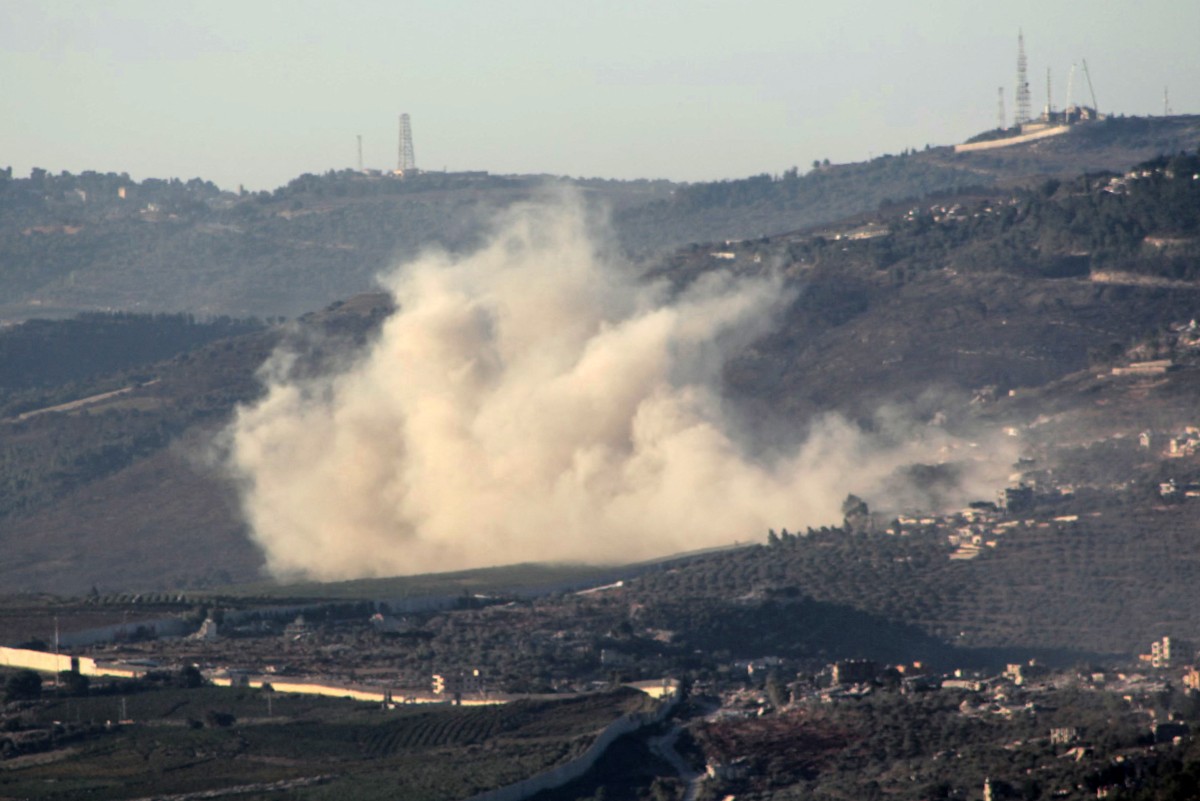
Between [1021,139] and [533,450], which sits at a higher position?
[1021,139]

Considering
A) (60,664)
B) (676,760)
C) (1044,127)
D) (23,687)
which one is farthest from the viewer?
(1044,127)

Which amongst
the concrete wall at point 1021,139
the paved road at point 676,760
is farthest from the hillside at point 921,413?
the concrete wall at point 1021,139

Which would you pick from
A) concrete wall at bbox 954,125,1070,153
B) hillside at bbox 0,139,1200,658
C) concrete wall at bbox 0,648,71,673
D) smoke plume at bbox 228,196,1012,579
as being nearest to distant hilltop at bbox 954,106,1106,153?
concrete wall at bbox 954,125,1070,153

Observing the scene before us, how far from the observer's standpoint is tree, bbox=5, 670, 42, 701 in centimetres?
6272

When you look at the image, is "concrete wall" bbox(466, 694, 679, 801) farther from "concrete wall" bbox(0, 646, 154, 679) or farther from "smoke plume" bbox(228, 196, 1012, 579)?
"smoke plume" bbox(228, 196, 1012, 579)

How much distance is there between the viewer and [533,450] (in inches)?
4139

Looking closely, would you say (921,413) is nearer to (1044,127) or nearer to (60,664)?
(60,664)

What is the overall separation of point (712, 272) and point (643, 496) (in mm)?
42807

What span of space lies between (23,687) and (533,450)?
143ft

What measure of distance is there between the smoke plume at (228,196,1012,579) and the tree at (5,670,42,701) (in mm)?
37502

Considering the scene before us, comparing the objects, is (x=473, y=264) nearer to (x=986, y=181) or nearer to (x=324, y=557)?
(x=324, y=557)

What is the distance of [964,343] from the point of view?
124062 mm

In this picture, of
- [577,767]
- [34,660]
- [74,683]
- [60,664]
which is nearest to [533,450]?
[34,660]

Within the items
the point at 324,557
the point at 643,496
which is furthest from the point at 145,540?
the point at 643,496
